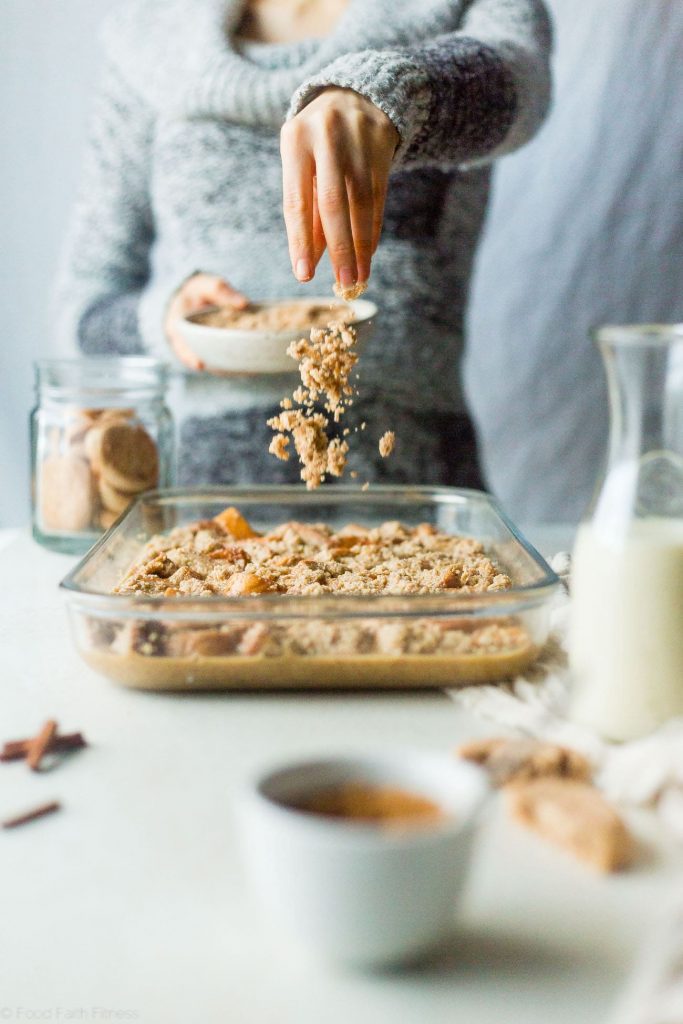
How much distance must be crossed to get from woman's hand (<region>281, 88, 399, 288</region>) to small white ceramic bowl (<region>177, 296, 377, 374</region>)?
0.18 meters

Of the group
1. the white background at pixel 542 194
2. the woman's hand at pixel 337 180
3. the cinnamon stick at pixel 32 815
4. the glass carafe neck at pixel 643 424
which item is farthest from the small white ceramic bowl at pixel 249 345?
the white background at pixel 542 194

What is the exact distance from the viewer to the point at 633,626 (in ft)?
2.29

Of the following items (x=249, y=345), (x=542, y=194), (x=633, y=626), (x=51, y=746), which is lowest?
(x=51, y=746)

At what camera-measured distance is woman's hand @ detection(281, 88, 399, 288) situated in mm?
1035

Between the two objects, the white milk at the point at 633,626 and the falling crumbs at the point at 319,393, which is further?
the falling crumbs at the point at 319,393

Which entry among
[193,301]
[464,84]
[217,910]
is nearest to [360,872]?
[217,910]

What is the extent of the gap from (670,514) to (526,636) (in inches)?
6.5

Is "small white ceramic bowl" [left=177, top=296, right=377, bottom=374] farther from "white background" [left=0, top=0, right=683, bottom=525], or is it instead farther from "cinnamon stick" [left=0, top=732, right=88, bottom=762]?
"white background" [left=0, top=0, right=683, bottom=525]

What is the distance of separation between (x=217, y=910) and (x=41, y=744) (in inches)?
9.4

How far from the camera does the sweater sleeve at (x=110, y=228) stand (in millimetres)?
1824

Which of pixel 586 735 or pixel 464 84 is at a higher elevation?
pixel 464 84

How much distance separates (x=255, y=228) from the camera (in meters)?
1.74

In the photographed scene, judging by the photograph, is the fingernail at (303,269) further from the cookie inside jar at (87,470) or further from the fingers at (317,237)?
the cookie inside jar at (87,470)

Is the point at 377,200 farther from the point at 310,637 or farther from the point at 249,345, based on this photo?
the point at 310,637
